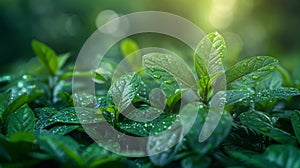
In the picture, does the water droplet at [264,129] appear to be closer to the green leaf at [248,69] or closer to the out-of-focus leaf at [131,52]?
the green leaf at [248,69]

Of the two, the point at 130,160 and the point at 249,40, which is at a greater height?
the point at 249,40

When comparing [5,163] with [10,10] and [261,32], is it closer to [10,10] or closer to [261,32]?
[261,32]

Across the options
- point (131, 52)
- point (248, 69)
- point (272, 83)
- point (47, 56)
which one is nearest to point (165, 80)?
point (248, 69)

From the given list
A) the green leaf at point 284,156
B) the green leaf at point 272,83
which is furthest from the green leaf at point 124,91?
the green leaf at point 272,83

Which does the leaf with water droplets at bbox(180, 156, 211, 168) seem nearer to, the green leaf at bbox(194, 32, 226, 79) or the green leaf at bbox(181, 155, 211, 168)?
the green leaf at bbox(181, 155, 211, 168)

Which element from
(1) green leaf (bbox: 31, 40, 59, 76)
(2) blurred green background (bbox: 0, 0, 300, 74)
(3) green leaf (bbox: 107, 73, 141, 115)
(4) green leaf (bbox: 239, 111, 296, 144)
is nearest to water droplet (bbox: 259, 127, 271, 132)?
(4) green leaf (bbox: 239, 111, 296, 144)

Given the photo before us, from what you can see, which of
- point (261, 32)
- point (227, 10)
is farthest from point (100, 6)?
point (261, 32)
